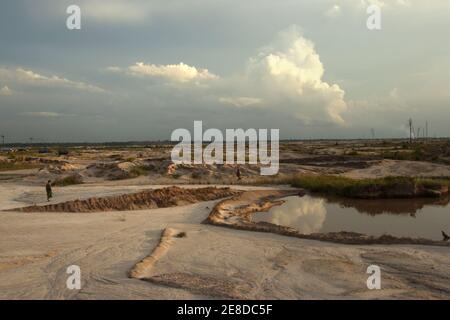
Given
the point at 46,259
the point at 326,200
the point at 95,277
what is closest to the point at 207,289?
the point at 95,277

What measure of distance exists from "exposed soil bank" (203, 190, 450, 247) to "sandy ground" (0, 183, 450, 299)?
45 centimetres

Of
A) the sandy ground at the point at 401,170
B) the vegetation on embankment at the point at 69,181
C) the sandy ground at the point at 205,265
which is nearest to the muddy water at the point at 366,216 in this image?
the sandy ground at the point at 205,265

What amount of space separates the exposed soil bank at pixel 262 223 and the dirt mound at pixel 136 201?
2.10 metres

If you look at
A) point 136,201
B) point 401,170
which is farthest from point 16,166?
point 401,170

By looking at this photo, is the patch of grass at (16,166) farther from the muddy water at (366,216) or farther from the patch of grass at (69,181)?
the muddy water at (366,216)

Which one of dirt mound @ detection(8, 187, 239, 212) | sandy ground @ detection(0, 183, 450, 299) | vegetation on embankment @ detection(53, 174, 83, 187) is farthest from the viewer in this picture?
vegetation on embankment @ detection(53, 174, 83, 187)

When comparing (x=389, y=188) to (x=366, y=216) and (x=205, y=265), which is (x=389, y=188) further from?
(x=205, y=265)

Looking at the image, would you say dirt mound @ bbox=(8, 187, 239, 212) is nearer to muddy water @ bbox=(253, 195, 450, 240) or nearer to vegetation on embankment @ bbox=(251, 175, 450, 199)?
muddy water @ bbox=(253, 195, 450, 240)

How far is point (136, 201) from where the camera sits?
70.5ft

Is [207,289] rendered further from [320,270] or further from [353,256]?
[353,256]

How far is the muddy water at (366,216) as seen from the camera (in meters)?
16.6

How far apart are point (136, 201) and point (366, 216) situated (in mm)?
10348

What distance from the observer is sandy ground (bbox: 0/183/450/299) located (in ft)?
29.2

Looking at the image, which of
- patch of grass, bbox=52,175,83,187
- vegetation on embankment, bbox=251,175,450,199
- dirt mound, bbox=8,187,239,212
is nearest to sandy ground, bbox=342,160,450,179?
vegetation on embankment, bbox=251,175,450,199
